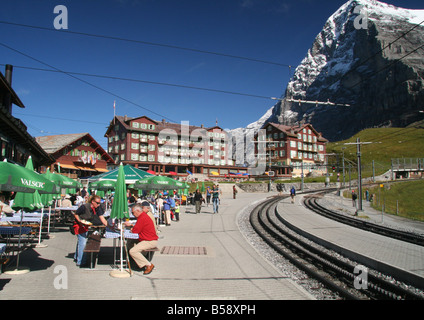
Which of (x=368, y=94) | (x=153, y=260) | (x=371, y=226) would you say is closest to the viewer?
(x=153, y=260)

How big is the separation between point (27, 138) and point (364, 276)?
18.3m

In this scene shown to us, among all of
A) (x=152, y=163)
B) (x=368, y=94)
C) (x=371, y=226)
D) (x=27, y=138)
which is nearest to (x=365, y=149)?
(x=368, y=94)

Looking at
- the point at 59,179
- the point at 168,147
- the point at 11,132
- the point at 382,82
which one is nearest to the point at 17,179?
the point at 59,179

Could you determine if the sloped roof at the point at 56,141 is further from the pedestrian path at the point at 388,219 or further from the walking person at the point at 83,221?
the walking person at the point at 83,221

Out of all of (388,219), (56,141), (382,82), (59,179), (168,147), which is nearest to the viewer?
(59,179)

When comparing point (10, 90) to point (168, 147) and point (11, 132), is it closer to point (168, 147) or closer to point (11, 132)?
point (11, 132)

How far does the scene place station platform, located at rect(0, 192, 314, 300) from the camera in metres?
6.04

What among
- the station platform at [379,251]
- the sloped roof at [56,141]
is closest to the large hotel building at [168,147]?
the sloped roof at [56,141]

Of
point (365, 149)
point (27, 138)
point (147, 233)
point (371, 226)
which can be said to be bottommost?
point (371, 226)

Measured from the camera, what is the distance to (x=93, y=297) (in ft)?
19.1

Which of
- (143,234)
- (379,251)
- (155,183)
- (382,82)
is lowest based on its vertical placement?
(379,251)

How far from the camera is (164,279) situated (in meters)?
7.12
